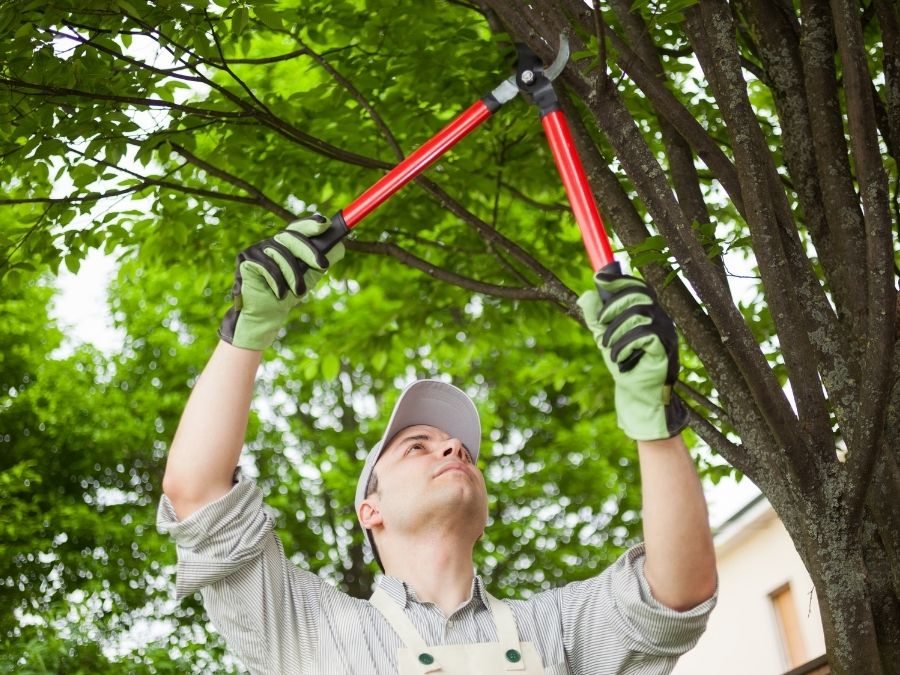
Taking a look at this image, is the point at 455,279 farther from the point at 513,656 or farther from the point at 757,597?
the point at 757,597

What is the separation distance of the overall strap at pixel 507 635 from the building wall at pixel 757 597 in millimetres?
10204

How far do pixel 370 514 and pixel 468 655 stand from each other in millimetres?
535

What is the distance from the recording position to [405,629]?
240cm

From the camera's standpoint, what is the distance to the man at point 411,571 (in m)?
2.21

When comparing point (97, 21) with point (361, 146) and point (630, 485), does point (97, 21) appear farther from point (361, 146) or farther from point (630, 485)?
point (630, 485)

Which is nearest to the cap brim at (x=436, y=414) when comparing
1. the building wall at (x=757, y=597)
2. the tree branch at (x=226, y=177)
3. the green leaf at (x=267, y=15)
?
the tree branch at (x=226, y=177)

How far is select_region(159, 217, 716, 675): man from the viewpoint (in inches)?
87.0

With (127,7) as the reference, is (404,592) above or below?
below

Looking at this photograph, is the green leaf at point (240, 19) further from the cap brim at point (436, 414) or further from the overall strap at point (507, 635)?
the overall strap at point (507, 635)

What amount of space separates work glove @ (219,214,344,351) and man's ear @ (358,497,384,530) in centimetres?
62

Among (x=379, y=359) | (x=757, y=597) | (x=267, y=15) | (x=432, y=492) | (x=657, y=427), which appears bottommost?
(x=657, y=427)

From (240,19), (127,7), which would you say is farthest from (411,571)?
(127,7)

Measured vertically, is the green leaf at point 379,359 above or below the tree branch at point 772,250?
above

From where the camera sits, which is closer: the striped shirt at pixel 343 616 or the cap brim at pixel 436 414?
the striped shirt at pixel 343 616
